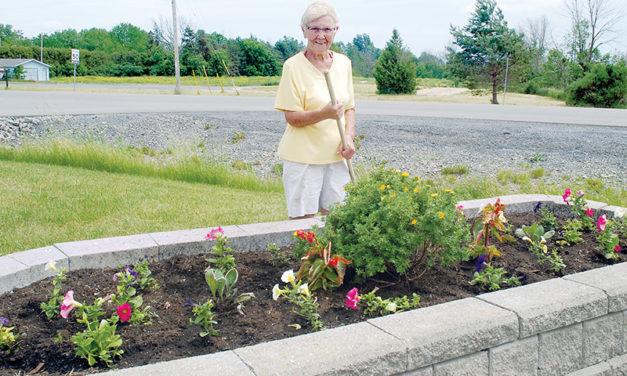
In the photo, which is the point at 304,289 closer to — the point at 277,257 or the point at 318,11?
the point at 277,257

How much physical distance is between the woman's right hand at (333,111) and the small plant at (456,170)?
13.8 feet

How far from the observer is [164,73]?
39.8 meters

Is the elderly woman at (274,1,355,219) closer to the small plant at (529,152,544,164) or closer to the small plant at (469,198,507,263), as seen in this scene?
the small plant at (469,198,507,263)

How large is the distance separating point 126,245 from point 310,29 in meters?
1.58

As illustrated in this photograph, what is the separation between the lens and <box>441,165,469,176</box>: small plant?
6.85m

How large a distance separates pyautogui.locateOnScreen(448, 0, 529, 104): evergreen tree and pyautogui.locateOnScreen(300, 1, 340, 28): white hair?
69.1 feet

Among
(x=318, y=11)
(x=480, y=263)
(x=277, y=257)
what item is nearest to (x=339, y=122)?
(x=318, y=11)

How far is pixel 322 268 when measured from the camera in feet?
8.14

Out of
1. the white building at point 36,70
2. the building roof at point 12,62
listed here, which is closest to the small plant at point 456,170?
the building roof at point 12,62

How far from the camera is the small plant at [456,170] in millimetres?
6848

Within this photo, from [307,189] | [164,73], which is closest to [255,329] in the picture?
[307,189]

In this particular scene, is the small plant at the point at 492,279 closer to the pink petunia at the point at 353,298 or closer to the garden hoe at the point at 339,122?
the pink petunia at the point at 353,298

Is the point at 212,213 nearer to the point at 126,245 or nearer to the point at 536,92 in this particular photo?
the point at 126,245

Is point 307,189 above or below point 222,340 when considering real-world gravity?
above
